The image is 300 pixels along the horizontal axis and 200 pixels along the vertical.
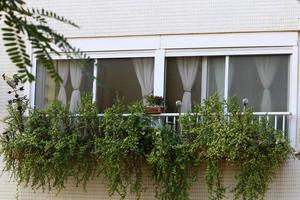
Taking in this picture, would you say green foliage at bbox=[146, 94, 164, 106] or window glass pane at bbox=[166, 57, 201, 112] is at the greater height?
window glass pane at bbox=[166, 57, 201, 112]

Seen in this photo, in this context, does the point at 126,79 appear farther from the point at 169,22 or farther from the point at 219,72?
the point at 219,72

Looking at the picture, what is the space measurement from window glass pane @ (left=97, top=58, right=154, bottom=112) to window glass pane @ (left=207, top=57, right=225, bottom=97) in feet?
2.76

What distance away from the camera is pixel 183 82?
33.7 feet

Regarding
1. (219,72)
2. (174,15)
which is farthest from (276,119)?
(174,15)

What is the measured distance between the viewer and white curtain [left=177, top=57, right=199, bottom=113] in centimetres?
1021

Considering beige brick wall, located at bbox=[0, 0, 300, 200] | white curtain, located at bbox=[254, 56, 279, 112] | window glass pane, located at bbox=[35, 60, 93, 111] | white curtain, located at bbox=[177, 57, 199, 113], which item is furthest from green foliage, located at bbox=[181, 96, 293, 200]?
window glass pane, located at bbox=[35, 60, 93, 111]

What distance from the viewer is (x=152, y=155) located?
9.51m

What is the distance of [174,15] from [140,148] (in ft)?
6.75

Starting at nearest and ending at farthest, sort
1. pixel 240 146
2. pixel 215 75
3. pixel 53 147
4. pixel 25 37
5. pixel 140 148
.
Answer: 1. pixel 25 37
2. pixel 240 146
3. pixel 140 148
4. pixel 53 147
5. pixel 215 75

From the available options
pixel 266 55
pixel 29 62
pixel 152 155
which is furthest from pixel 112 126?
pixel 29 62

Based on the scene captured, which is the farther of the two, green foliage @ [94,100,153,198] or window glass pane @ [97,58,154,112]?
window glass pane @ [97,58,154,112]

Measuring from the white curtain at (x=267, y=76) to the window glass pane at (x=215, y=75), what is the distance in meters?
0.55

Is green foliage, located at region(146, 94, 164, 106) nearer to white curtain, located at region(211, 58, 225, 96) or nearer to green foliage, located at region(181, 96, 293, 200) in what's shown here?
green foliage, located at region(181, 96, 293, 200)

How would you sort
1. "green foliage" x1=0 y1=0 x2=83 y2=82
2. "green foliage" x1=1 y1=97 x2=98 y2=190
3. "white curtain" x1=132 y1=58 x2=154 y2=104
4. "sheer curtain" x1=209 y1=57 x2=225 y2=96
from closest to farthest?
1. "green foliage" x1=0 y1=0 x2=83 y2=82
2. "green foliage" x1=1 y1=97 x2=98 y2=190
3. "sheer curtain" x1=209 y1=57 x2=225 y2=96
4. "white curtain" x1=132 y1=58 x2=154 y2=104
